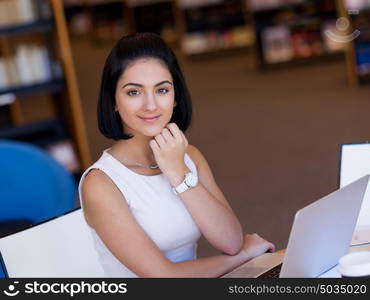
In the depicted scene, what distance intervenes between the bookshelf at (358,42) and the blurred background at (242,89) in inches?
0.5

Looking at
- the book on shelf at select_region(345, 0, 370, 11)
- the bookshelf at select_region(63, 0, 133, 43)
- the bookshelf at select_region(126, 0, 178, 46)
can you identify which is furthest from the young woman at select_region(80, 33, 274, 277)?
the bookshelf at select_region(63, 0, 133, 43)

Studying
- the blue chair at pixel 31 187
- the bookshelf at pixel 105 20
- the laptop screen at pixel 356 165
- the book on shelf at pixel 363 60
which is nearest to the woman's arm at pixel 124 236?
the laptop screen at pixel 356 165

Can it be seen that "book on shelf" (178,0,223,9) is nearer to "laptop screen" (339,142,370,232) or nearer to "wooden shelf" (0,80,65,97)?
"wooden shelf" (0,80,65,97)

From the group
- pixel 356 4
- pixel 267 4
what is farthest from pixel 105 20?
pixel 356 4

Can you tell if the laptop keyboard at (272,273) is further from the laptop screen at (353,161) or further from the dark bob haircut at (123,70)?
the dark bob haircut at (123,70)

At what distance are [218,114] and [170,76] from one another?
6.25 meters

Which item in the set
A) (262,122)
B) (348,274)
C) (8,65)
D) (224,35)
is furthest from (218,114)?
(348,274)

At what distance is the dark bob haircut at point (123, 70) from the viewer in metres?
2.13

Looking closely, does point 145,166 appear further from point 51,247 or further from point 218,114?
point 218,114

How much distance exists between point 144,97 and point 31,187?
1.72 meters

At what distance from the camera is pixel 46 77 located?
20.5 feet

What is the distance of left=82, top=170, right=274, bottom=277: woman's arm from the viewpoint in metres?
2.02

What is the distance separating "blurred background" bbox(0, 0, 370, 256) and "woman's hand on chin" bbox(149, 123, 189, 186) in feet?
5.62

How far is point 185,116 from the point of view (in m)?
2.29
